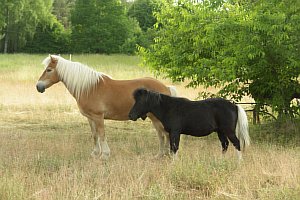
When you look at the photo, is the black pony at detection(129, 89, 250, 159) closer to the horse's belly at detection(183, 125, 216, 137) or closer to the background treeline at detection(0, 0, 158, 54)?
the horse's belly at detection(183, 125, 216, 137)

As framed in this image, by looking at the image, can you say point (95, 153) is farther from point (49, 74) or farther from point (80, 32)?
point (80, 32)

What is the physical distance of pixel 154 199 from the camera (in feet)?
17.8

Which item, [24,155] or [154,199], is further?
[24,155]

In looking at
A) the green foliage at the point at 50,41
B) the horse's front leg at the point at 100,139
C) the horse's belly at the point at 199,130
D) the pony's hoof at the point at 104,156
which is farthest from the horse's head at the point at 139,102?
the green foliage at the point at 50,41

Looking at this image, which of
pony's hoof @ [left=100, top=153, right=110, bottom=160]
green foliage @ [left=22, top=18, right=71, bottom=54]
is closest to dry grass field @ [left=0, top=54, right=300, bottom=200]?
pony's hoof @ [left=100, top=153, right=110, bottom=160]

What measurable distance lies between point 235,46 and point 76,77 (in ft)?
11.0

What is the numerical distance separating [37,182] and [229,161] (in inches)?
116

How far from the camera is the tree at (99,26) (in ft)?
202

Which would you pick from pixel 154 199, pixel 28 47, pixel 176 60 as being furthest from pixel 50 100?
pixel 28 47

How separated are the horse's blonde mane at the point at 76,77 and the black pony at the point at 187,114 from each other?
5.32 ft

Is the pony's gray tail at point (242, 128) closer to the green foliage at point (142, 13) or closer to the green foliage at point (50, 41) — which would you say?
the green foliage at point (50, 41)

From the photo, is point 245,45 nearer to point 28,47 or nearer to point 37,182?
point 37,182

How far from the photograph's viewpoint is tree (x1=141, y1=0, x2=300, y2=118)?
938cm

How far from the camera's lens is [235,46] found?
9.66m
